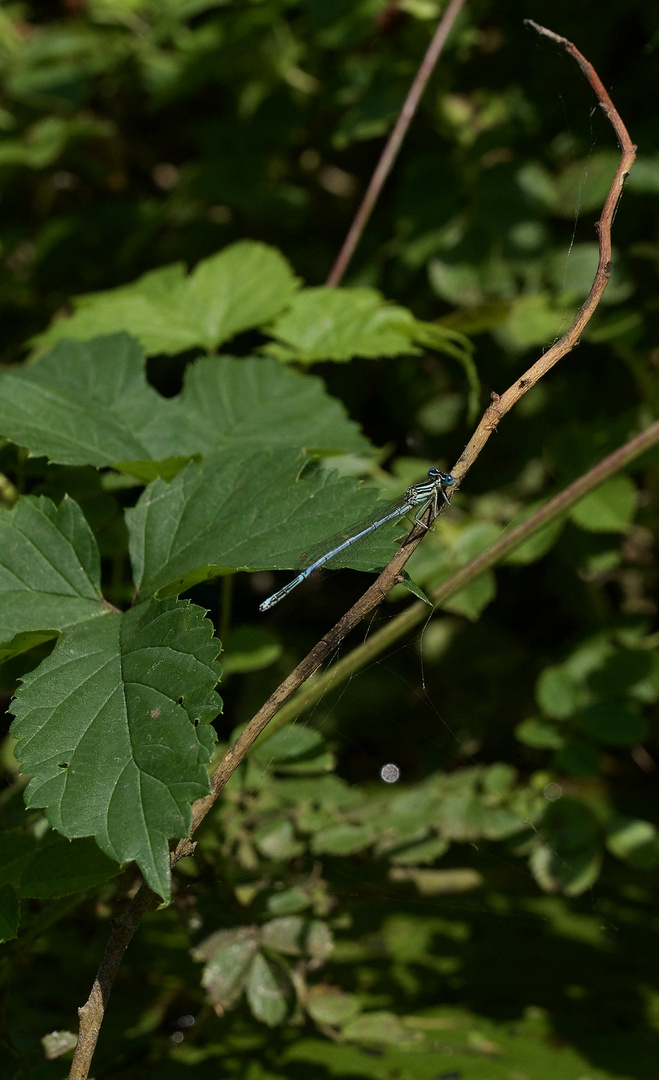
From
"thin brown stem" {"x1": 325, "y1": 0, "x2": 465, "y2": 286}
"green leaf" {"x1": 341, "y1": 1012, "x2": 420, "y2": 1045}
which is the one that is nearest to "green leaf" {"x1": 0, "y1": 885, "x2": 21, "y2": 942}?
"green leaf" {"x1": 341, "y1": 1012, "x2": 420, "y2": 1045}

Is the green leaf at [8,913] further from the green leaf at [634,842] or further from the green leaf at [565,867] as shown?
the green leaf at [634,842]

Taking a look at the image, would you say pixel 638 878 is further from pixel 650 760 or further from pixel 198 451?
pixel 198 451

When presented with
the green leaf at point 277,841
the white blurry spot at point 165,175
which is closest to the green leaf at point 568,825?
the green leaf at point 277,841

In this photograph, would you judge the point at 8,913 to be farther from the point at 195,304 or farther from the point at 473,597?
the point at 195,304

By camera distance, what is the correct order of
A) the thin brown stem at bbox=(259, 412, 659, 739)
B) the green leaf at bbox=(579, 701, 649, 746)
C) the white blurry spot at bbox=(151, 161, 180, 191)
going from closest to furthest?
the thin brown stem at bbox=(259, 412, 659, 739), the green leaf at bbox=(579, 701, 649, 746), the white blurry spot at bbox=(151, 161, 180, 191)

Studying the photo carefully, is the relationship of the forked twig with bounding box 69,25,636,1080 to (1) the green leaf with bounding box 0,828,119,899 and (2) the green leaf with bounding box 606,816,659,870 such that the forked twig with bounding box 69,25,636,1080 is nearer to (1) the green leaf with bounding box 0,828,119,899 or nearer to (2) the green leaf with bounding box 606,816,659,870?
(1) the green leaf with bounding box 0,828,119,899

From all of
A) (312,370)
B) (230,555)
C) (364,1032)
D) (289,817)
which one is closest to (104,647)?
(230,555)
